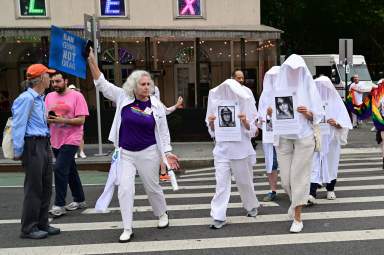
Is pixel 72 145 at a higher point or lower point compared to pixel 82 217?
higher

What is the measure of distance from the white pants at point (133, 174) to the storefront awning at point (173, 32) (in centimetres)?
1103

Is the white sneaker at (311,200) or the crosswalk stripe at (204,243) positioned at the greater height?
the crosswalk stripe at (204,243)

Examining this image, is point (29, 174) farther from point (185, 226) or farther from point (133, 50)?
point (133, 50)

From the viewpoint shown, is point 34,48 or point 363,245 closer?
point 363,245

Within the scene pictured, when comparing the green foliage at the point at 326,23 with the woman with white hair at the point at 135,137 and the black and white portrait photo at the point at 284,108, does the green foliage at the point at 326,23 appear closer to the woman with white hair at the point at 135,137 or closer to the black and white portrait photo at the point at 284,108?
the black and white portrait photo at the point at 284,108

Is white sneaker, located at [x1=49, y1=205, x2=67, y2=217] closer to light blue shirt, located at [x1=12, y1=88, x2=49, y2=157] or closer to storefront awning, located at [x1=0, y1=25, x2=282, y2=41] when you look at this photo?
light blue shirt, located at [x1=12, y1=88, x2=49, y2=157]

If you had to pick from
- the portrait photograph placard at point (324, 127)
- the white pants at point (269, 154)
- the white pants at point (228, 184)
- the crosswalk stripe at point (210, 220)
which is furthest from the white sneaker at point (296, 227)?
the portrait photograph placard at point (324, 127)

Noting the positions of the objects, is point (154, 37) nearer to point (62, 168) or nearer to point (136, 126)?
point (62, 168)

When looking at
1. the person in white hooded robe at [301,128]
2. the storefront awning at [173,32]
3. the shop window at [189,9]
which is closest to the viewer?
the person in white hooded robe at [301,128]

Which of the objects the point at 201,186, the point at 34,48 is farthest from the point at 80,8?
the point at 201,186

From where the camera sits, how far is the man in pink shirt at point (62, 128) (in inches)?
277

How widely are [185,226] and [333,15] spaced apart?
28.8m

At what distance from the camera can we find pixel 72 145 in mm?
7094

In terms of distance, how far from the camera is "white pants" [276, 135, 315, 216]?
6.02 meters
